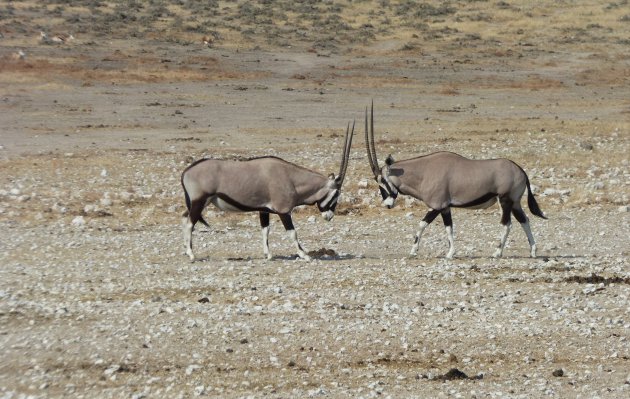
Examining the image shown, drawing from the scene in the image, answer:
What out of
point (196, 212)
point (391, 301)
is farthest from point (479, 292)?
point (196, 212)

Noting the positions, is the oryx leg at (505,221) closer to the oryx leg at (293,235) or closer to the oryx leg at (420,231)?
the oryx leg at (420,231)

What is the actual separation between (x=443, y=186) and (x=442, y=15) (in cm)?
4543

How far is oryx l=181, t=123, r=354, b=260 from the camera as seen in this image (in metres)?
17.6

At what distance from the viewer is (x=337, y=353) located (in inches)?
496

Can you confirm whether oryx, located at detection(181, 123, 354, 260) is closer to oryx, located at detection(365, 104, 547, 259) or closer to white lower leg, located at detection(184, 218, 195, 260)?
white lower leg, located at detection(184, 218, 195, 260)

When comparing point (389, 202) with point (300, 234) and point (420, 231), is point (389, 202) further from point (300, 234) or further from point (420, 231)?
point (300, 234)

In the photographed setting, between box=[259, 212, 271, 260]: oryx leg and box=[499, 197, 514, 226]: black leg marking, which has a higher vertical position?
box=[499, 197, 514, 226]: black leg marking

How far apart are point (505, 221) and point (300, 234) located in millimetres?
4179

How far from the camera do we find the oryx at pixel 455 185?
18281 mm

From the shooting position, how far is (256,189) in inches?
699

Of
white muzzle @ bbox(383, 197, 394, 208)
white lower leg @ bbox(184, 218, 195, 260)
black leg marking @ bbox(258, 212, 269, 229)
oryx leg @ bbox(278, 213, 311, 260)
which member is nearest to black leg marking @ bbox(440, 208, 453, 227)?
white muzzle @ bbox(383, 197, 394, 208)

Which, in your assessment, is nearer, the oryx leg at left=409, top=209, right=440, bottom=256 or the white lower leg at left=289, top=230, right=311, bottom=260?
the white lower leg at left=289, top=230, right=311, bottom=260

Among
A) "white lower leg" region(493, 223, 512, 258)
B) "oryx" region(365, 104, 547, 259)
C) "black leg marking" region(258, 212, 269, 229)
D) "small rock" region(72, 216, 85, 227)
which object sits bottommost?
"small rock" region(72, 216, 85, 227)

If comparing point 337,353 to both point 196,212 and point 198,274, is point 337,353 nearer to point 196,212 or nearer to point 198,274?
point 198,274
